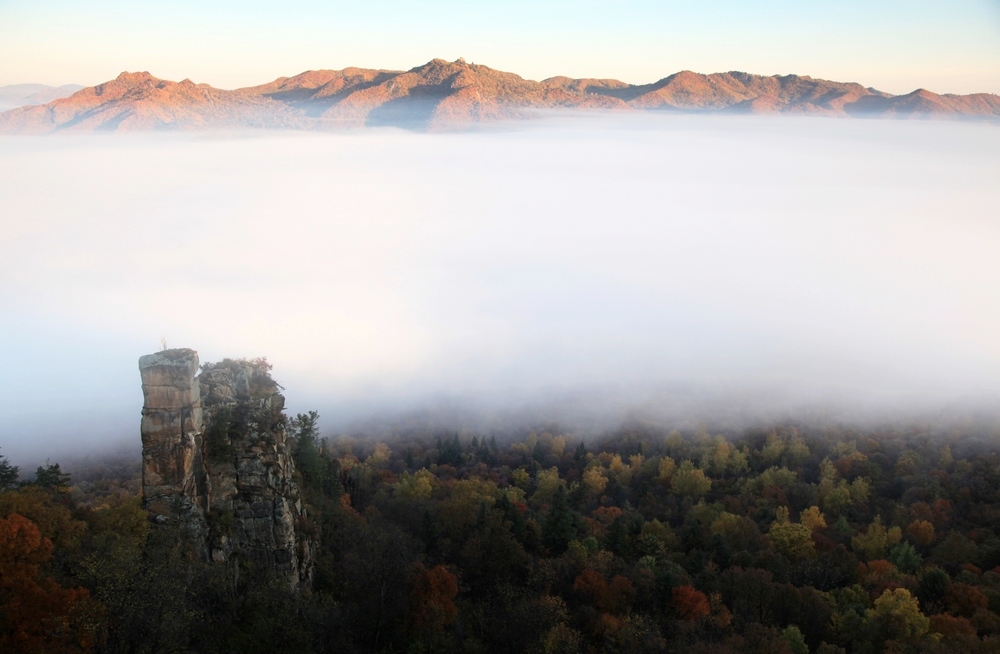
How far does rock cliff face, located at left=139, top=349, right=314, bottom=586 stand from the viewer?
24547 millimetres

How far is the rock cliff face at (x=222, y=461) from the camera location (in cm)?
2455

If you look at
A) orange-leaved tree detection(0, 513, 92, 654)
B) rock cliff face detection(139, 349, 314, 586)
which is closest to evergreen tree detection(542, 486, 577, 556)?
rock cliff face detection(139, 349, 314, 586)

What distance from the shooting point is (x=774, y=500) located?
76.4 m

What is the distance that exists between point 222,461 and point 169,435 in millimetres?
2265

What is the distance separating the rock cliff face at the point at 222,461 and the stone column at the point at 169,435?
0.03 metres

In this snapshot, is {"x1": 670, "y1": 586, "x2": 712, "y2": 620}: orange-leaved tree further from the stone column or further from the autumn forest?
the stone column

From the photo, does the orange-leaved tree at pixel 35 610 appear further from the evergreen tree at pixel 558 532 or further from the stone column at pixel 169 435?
the evergreen tree at pixel 558 532

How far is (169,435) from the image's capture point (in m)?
24.6

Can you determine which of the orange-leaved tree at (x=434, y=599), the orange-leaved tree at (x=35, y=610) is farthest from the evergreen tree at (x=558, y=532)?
the orange-leaved tree at (x=35, y=610)

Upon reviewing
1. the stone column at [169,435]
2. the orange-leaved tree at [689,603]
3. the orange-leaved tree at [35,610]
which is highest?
the stone column at [169,435]

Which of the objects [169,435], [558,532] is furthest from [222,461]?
[558,532]

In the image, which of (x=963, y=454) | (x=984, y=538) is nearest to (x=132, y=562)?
(x=984, y=538)

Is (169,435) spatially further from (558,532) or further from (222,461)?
(558,532)

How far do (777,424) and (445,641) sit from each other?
9731cm
